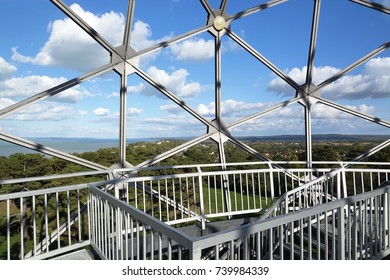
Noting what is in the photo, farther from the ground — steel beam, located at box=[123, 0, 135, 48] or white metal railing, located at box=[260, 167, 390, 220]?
steel beam, located at box=[123, 0, 135, 48]

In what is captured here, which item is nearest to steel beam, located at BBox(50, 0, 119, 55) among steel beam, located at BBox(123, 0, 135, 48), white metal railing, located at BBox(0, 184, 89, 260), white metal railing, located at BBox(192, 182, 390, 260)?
steel beam, located at BBox(123, 0, 135, 48)

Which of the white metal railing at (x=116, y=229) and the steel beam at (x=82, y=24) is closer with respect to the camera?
the white metal railing at (x=116, y=229)

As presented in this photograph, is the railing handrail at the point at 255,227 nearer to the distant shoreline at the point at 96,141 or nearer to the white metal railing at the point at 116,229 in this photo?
the white metal railing at the point at 116,229

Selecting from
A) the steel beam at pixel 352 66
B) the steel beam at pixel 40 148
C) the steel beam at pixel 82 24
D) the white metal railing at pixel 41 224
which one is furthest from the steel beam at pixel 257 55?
the white metal railing at pixel 41 224

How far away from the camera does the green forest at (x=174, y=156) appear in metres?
4.48

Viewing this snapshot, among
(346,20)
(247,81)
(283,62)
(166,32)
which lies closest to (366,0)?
(346,20)

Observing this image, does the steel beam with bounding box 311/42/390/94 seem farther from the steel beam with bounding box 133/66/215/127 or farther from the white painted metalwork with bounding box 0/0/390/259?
the steel beam with bounding box 133/66/215/127

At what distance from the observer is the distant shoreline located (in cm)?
425

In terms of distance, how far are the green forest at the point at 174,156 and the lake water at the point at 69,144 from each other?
0.37ft

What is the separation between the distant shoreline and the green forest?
0.11 metres

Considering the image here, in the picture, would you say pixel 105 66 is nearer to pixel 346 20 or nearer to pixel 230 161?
pixel 230 161

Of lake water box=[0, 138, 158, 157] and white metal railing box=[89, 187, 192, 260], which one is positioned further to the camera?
lake water box=[0, 138, 158, 157]

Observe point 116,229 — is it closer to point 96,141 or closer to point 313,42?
point 96,141

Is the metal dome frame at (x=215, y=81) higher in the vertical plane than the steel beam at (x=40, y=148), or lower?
higher
